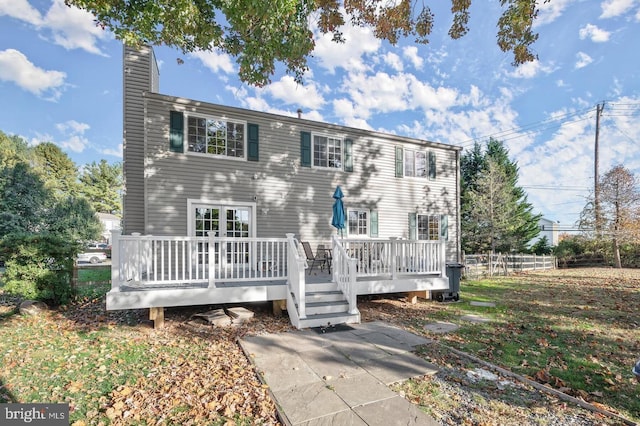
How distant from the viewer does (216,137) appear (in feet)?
29.4

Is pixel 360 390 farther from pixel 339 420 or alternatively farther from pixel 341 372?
pixel 339 420

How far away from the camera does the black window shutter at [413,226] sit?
11.7 meters

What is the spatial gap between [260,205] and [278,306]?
3.81 m

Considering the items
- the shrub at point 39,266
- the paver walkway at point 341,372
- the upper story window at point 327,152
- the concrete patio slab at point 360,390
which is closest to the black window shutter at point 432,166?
the upper story window at point 327,152

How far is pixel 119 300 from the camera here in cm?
534

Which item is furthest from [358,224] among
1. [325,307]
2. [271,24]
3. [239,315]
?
[271,24]

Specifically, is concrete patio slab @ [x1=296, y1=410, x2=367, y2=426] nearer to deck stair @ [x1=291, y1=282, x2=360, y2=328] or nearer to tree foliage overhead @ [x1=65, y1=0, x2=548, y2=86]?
deck stair @ [x1=291, y1=282, x2=360, y2=328]

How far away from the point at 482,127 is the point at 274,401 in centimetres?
2604

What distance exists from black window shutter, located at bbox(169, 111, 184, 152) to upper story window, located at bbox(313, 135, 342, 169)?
4135mm

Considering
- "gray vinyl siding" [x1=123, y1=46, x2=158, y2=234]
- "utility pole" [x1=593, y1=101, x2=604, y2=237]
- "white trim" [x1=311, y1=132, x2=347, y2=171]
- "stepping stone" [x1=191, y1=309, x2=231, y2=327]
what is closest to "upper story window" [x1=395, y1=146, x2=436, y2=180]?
"white trim" [x1=311, y1=132, x2=347, y2=171]

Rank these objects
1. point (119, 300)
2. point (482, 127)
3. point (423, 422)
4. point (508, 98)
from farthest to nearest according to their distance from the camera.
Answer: point (482, 127) < point (508, 98) < point (119, 300) < point (423, 422)

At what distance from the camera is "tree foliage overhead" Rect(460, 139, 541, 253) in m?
18.5

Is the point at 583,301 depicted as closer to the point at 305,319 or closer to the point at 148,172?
the point at 305,319

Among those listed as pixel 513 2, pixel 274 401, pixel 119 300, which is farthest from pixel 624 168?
pixel 119 300
